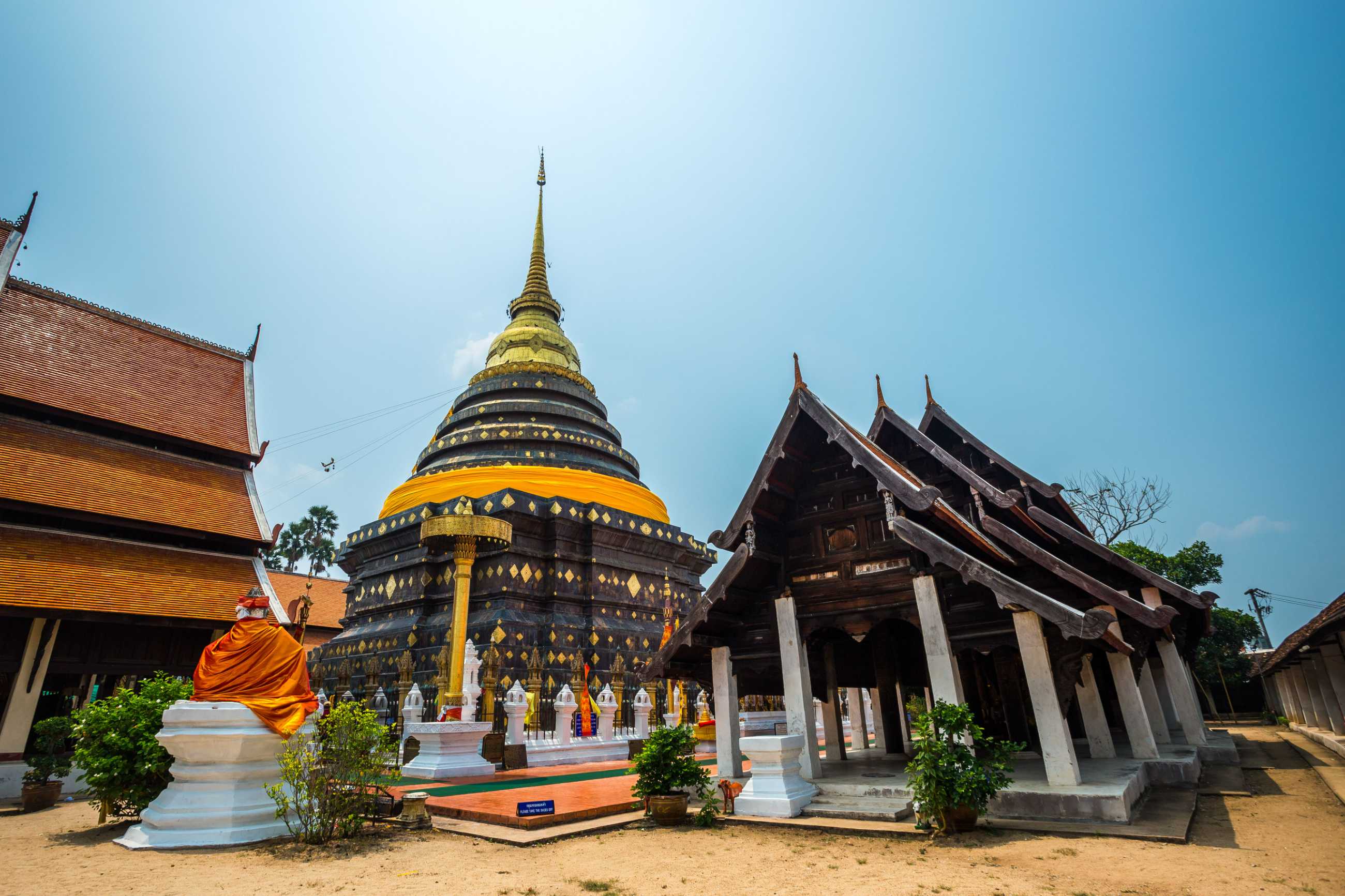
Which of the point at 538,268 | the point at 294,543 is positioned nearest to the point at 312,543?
the point at 294,543

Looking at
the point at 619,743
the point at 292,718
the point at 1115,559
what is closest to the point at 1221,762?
the point at 1115,559

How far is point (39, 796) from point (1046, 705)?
1494cm

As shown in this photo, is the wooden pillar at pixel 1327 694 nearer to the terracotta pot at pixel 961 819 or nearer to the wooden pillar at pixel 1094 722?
the wooden pillar at pixel 1094 722

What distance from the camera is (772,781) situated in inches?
313

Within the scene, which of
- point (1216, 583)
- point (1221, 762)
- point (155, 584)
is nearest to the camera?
point (1221, 762)

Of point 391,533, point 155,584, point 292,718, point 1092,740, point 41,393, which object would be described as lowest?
point 1092,740

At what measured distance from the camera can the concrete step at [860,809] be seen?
7254mm

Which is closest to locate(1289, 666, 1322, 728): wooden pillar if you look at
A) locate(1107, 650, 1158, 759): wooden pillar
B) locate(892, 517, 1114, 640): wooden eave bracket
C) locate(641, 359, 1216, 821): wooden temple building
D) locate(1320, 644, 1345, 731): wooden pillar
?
locate(1320, 644, 1345, 731): wooden pillar

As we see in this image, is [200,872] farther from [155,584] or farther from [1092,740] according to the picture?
[155,584]

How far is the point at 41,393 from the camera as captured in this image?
674 inches

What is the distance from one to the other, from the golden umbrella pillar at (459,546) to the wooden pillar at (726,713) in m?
7.82

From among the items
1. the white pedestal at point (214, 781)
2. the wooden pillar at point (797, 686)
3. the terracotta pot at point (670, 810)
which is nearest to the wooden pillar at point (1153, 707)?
the wooden pillar at point (797, 686)

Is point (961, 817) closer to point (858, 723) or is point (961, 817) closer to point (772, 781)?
point (772, 781)

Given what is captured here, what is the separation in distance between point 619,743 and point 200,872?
35.5ft
